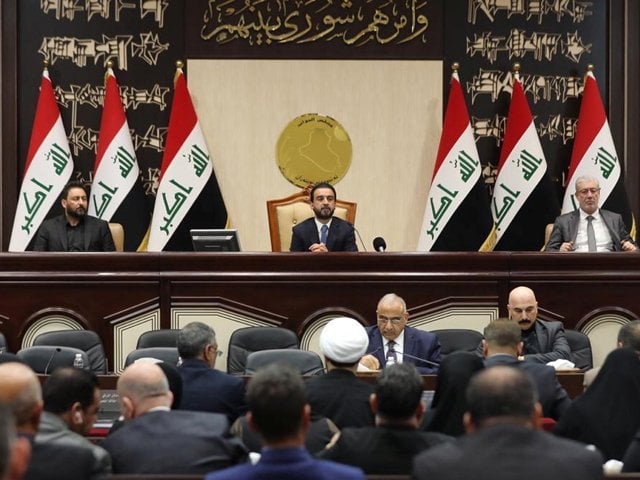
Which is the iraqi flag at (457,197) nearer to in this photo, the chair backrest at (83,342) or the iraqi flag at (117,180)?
the iraqi flag at (117,180)

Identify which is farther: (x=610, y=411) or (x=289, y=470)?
(x=610, y=411)

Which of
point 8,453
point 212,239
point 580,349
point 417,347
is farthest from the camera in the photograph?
point 212,239

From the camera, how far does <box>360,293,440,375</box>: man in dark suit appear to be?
6.82m

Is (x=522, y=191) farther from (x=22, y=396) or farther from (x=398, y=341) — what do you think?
(x=22, y=396)

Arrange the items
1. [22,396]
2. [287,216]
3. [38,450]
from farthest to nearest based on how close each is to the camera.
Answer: [287,216]
[22,396]
[38,450]

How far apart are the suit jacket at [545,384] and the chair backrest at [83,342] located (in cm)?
322

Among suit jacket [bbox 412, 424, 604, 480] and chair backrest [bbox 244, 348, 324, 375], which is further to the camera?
chair backrest [bbox 244, 348, 324, 375]

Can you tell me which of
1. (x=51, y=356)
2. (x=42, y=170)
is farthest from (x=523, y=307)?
(x=42, y=170)

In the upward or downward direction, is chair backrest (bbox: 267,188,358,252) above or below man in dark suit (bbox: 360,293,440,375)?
above

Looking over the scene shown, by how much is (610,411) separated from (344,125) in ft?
21.0

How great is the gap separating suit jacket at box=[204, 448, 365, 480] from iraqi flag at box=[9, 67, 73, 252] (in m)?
6.97

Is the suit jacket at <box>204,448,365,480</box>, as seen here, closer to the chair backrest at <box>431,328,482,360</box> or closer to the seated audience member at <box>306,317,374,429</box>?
the seated audience member at <box>306,317,374,429</box>

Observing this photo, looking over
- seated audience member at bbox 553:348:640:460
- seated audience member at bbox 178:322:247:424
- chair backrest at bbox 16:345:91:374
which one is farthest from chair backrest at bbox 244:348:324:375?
seated audience member at bbox 553:348:640:460

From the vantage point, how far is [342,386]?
175 inches
